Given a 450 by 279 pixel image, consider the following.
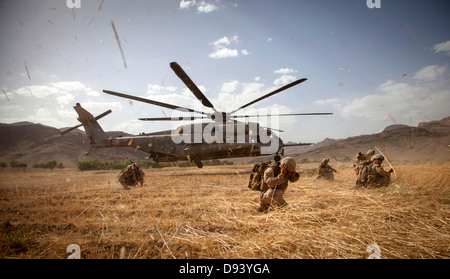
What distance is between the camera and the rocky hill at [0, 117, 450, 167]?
105 feet

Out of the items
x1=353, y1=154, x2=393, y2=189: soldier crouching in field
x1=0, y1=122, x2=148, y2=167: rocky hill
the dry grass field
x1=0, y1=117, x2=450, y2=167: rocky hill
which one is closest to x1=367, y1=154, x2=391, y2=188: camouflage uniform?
x1=353, y1=154, x2=393, y2=189: soldier crouching in field

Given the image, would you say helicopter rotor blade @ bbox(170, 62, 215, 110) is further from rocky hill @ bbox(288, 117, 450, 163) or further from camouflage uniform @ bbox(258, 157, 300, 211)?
rocky hill @ bbox(288, 117, 450, 163)

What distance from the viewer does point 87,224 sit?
334 cm

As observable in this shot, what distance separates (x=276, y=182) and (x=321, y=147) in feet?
159

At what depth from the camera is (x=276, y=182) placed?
347 cm

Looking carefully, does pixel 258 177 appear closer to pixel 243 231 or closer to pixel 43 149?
pixel 243 231

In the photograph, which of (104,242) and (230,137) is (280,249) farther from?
(230,137)

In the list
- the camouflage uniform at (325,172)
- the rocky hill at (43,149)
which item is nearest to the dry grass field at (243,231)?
the camouflage uniform at (325,172)

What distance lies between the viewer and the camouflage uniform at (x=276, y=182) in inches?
136

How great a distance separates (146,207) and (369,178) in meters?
6.07

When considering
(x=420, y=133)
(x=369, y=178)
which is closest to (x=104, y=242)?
(x=369, y=178)

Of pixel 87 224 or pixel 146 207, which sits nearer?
pixel 87 224
